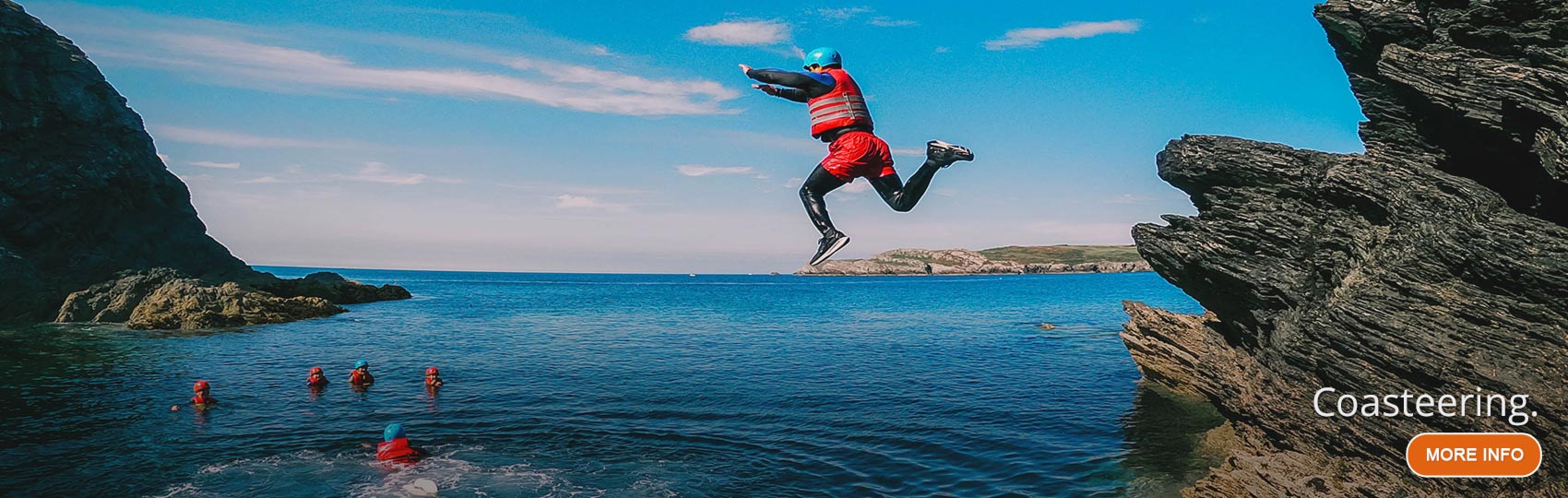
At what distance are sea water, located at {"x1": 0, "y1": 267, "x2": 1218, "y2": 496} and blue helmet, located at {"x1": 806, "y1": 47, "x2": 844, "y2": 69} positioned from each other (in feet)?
43.6

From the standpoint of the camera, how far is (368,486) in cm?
1844

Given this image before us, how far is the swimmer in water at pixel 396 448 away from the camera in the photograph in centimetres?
2067

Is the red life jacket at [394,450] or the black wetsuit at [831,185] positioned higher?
the black wetsuit at [831,185]

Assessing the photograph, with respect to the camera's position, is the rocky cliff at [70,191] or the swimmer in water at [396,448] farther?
the rocky cliff at [70,191]

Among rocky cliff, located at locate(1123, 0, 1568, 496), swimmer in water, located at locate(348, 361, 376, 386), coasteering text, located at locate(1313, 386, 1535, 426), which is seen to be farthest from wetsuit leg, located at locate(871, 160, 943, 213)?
swimmer in water, located at locate(348, 361, 376, 386)

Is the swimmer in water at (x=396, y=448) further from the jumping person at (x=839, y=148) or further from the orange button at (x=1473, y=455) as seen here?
the orange button at (x=1473, y=455)

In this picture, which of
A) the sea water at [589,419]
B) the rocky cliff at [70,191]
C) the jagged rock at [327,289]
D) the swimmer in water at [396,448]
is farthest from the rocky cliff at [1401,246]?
the jagged rock at [327,289]

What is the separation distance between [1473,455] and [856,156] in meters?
13.2

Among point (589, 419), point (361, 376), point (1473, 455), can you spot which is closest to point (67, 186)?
point (361, 376)

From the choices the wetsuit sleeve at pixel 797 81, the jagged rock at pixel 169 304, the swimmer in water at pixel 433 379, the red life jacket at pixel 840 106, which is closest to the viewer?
the wetsuit sleeve at pixel 797 81

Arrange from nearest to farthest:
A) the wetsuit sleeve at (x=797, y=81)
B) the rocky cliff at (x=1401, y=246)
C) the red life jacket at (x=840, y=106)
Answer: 1. the wetsuit sleeve at (x=797, y=81)
2. the red life jacket at (x=840, y=106)
3. the rocky cliff at (x=1401, y=246)

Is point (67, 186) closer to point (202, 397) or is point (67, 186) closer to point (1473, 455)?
point (202, 397)

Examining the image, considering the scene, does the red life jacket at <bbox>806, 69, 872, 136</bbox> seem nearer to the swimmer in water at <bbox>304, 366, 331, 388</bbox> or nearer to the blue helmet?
the blue helmet

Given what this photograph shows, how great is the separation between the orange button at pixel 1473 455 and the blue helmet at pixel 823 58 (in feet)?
43.3
